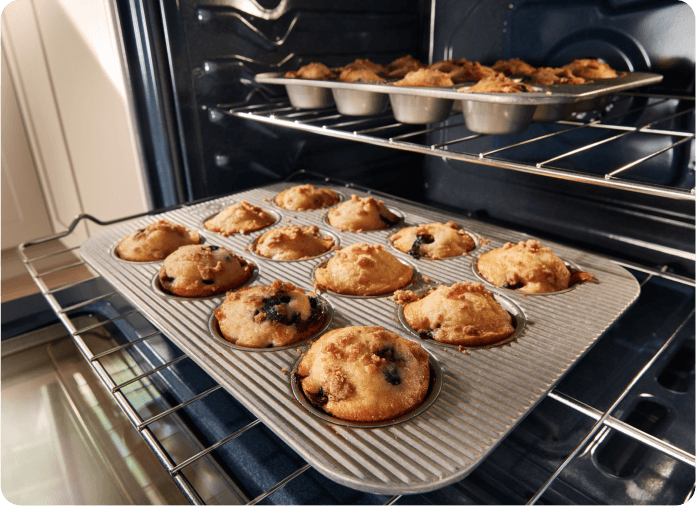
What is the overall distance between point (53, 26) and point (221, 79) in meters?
1.42

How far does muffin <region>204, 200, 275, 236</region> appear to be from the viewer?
189 centimetres

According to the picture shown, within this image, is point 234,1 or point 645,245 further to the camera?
point 234,1

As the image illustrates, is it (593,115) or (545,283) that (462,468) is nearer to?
(545,283)

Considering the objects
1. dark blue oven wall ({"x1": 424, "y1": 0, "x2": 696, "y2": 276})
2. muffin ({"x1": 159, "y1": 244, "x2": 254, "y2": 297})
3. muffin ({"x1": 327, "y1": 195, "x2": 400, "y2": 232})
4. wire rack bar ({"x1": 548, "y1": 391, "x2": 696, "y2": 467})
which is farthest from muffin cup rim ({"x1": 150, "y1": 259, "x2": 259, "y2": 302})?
dark blue oven wall ({"x1": 424, "y1": 0, "x2": 696, "y2": 276})

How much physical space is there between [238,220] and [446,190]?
119cm

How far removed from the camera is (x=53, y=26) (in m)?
2.70

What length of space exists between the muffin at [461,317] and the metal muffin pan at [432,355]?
34 mm

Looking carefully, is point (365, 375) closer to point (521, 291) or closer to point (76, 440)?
point (521, 291)

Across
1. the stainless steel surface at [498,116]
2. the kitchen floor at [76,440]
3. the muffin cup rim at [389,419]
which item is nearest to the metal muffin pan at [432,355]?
the muffin cup rim at [389,419]

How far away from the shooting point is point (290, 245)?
67.1 inches

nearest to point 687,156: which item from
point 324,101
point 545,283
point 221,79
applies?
point 545,283

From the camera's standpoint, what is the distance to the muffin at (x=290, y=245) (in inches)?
66.9

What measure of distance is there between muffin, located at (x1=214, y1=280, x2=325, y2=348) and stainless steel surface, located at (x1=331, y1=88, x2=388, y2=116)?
847 mm

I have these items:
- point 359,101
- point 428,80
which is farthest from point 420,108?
point 359,101
